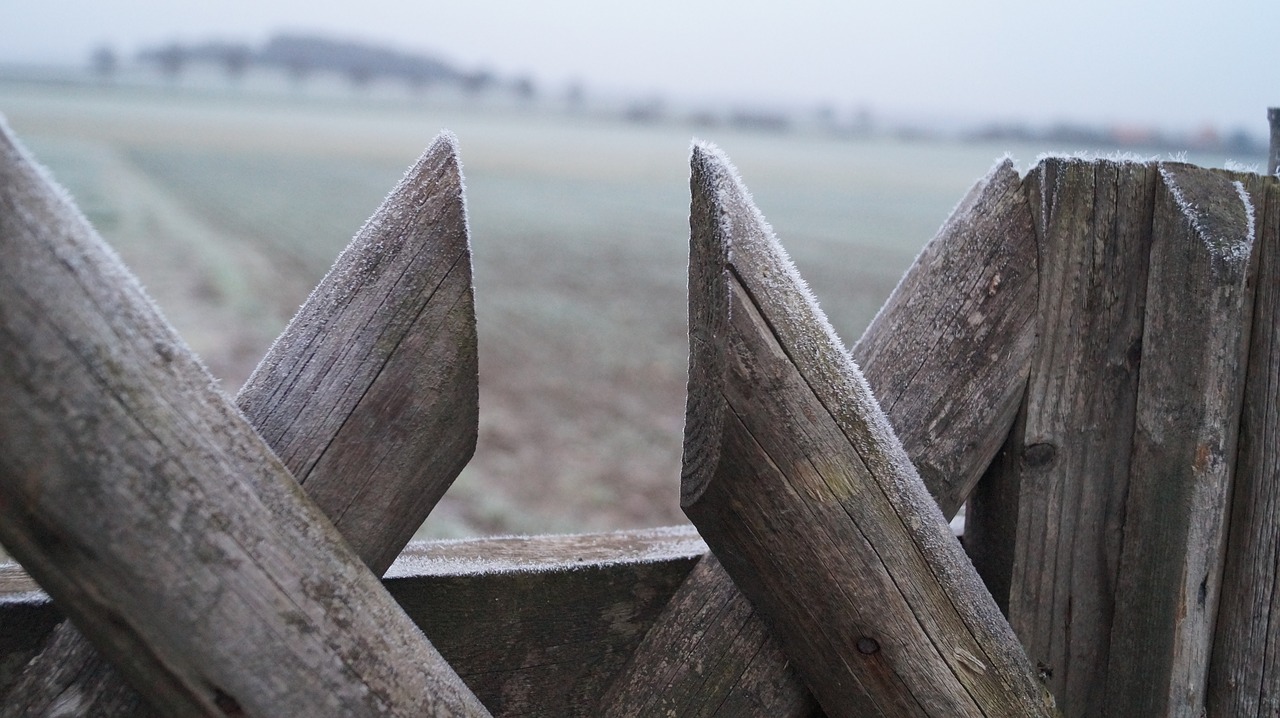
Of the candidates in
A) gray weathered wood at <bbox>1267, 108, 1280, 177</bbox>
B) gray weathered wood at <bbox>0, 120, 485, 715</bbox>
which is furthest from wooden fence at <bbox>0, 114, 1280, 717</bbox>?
gray weathered wood at <bbox>1267, 108, 1280, 177</bbox>

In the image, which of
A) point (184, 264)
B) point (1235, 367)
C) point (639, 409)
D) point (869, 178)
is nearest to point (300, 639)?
point (1235, 367)

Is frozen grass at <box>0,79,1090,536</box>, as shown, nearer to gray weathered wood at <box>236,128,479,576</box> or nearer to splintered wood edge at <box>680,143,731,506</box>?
gray weathered wood at <box>236,128,479,576</box>

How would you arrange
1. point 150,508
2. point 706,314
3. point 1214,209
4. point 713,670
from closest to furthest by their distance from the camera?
1. point 150,508
2. point 706,314
3. point 713,670
4. point 1214,209

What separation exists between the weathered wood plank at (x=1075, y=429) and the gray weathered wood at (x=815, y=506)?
0.21 meters

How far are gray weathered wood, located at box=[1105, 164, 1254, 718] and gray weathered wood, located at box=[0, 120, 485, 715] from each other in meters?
1.03

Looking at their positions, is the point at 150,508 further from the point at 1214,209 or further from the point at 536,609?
the point at 1214,209

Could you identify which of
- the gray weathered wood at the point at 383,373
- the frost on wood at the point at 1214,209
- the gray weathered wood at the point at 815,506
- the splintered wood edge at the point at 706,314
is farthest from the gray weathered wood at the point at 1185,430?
the gray weathered wood at the point at 383,373

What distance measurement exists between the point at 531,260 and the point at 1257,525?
1772 cm

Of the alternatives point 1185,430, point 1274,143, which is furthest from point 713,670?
point 1274,143

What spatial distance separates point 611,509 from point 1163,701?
14.1 feet

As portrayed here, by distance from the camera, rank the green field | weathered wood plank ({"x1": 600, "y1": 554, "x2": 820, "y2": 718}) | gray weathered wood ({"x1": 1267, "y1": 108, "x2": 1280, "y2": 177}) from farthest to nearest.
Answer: the green field → gray weathered wood ({"x1": 1267, "y1": 108, "x2": 1280, "y2": 177}) → weathered wood plank ({"x1": 600, "y1": 554, "x2": 820, "y2": 718})

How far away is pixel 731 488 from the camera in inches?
36.9

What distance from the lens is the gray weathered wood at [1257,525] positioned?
1266 mm

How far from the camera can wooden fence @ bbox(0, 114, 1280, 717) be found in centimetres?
73
